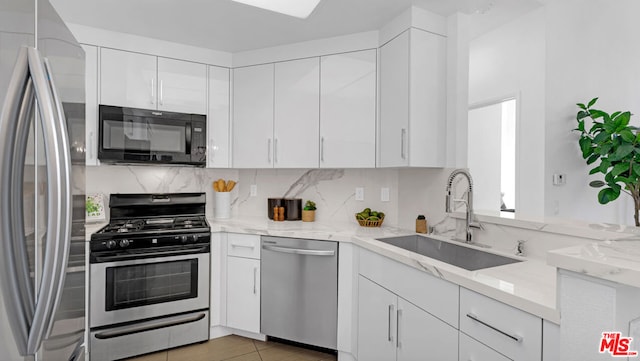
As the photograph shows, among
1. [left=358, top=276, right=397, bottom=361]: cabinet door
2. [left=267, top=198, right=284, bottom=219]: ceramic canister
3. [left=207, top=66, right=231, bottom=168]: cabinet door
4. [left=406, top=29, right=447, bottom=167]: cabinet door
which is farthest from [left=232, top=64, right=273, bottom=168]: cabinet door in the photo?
[left=358, top=276, right=397, bottom=361]: cabinet door

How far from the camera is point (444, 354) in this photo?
57.6 inches

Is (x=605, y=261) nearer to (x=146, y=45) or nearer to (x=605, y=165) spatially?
(x=605, y=165)

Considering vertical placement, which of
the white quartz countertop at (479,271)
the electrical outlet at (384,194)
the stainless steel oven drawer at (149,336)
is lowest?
the stainless steel oven drawer at (149,336)

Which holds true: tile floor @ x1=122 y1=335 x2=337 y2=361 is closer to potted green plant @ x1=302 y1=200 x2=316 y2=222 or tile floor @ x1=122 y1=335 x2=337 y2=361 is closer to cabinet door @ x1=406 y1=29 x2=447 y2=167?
potted green plant @ x1=302 y1=200 x2=316 y2=222

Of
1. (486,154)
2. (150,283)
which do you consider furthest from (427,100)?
(150,283)

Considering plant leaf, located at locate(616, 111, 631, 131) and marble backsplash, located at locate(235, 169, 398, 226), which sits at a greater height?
plant leaf, located at locate(616, 111, 631, 131)

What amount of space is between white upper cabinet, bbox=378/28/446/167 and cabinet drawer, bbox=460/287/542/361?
106 cm

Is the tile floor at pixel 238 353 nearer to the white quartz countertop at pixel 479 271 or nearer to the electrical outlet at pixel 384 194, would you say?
the white quartz countertop at pixel 479 271

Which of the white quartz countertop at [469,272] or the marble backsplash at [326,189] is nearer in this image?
the white quartz countertop at [469,272]

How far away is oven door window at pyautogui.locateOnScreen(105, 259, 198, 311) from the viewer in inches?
87.9

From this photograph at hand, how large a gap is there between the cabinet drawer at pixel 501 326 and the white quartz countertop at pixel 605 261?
283 millimetres

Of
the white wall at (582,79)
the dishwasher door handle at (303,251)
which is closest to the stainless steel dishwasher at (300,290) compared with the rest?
the dishwasher door handle at (303,251)

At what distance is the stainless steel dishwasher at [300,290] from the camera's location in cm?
230

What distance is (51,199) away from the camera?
0.88 meters
